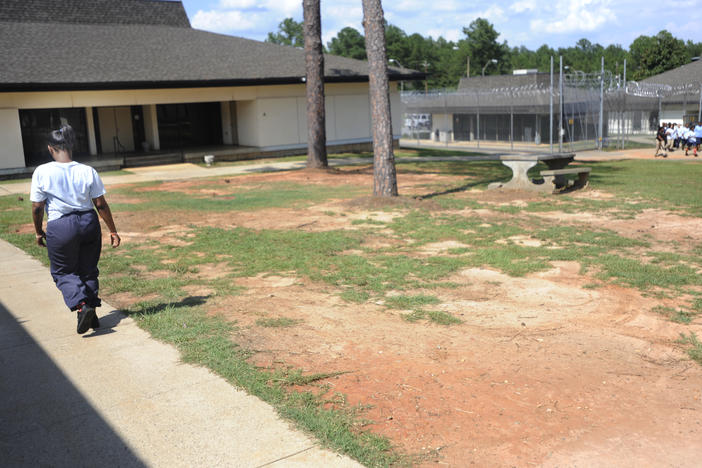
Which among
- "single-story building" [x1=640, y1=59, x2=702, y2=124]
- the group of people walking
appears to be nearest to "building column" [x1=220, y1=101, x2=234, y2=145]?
the group of people walking

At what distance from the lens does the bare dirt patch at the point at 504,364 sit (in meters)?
3.74

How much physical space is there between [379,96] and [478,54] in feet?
252

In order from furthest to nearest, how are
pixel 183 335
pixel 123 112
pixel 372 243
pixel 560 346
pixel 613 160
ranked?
1. pixel 123 112
2. pixel 613 160
3. pixel 372 243
4. pixel 183 335
5. pixel 560 346

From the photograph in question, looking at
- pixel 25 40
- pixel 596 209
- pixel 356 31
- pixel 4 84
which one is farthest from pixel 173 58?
pixel 356 31

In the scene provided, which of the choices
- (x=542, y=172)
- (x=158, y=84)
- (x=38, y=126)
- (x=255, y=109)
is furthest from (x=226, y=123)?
(x=542, y=172)

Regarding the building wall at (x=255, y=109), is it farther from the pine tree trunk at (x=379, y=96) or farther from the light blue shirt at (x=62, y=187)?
the light blue shirt at (x=62, y=187)

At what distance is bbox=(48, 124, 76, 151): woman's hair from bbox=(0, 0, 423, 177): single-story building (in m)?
18.2

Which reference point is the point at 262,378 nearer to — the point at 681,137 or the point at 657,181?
the point at 657,181

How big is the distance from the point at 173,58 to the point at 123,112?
3.84m

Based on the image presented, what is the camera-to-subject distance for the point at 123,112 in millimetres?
28422

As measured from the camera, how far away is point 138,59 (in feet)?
84.0

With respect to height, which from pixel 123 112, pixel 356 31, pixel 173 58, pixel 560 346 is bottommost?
pixel 560 346

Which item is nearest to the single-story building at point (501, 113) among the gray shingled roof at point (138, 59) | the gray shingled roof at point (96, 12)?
the gray shingled roof at point (138, 59)

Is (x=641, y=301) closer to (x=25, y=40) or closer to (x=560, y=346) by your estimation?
(x=560, y=346)
